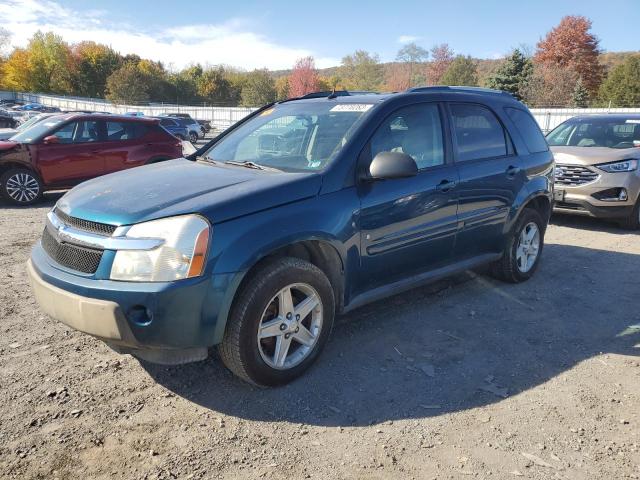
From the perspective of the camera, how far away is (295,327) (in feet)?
10.3

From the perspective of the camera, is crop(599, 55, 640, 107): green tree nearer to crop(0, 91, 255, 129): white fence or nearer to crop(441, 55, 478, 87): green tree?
crop(441, 55, 478, 87): green tree

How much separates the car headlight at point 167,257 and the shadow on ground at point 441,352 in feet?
2.88

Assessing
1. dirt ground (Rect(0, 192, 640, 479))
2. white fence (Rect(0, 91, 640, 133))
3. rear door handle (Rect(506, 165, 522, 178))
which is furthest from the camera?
white fence (Rect(0, 91, 640, 133))

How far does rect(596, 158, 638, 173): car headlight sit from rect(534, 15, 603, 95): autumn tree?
6323cm

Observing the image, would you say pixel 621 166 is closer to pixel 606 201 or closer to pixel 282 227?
pixel 606 201

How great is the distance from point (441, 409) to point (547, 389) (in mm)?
771

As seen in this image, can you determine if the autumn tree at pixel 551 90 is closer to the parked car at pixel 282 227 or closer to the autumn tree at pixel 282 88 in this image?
the autumn tree at pixel 282 88

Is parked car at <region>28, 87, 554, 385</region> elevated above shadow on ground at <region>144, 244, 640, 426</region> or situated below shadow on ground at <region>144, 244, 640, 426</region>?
above

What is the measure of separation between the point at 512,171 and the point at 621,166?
406 cm

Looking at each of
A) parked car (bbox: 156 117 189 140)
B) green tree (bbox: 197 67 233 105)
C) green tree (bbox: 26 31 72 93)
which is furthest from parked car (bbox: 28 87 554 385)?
green tree (bbox: 26 31 72 93)

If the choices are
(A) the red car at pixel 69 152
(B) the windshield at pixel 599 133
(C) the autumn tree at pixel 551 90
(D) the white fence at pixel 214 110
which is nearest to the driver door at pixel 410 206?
(B) the windshield at pixel 599 133

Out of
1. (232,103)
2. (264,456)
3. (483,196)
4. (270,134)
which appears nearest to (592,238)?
(483,196)

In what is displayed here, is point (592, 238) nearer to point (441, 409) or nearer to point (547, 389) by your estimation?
point (547, 389)

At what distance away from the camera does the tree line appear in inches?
1876
